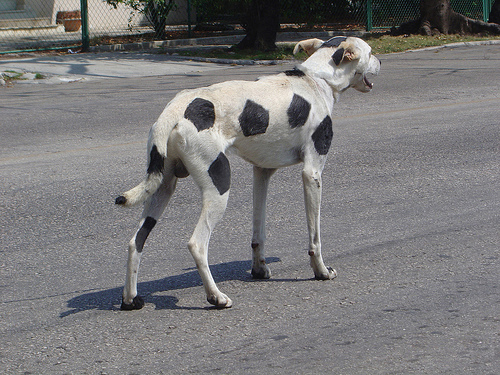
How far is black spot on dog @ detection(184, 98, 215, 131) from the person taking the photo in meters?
3.96

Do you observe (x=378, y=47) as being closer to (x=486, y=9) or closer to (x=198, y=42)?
(x=198, y=42)

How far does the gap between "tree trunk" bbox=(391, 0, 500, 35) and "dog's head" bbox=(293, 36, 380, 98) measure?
18.7 meters

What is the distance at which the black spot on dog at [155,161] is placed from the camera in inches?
154

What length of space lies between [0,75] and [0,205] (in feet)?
30.1

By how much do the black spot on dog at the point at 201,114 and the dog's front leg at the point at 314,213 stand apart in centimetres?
78

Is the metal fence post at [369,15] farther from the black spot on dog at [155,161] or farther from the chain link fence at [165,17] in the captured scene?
the black spot on dog at [155,161]

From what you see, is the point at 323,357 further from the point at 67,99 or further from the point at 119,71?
the point at 119,71

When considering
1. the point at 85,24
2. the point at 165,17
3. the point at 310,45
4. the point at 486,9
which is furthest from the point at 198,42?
the point at 310,45

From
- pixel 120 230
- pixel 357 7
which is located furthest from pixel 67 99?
pixel 357 7

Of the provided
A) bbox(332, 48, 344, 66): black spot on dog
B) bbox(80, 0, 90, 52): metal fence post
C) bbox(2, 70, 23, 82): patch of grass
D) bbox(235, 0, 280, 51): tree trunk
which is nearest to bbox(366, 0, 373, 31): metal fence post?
bbox(235, 0, 280, 51): tree trunk

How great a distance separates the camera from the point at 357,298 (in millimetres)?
4367

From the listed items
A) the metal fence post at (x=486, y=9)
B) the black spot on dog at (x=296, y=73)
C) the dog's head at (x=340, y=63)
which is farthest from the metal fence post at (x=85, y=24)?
the black spot on dog at (x=296, y=73)

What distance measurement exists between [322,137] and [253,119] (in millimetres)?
541

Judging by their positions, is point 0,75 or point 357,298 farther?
point 0,75
